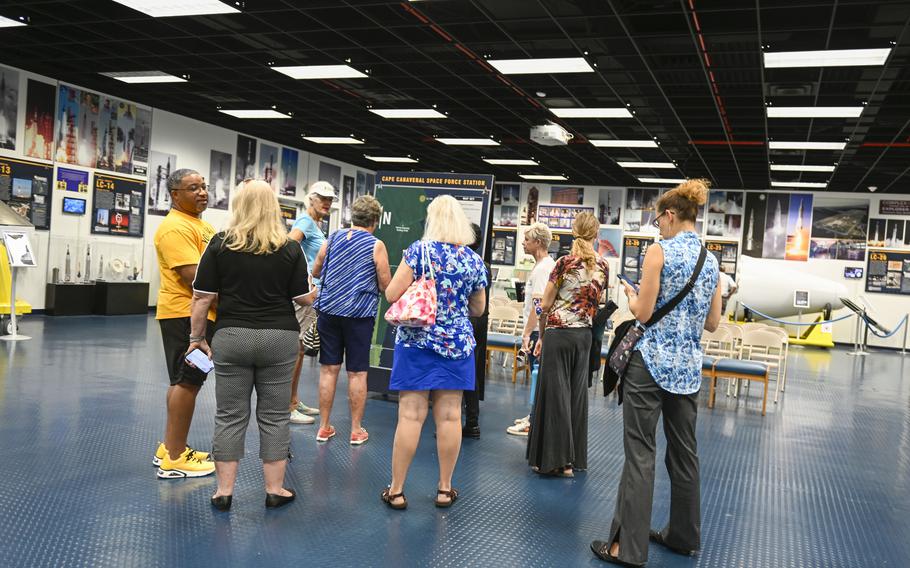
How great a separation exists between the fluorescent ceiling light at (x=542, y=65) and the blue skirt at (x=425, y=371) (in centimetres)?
644


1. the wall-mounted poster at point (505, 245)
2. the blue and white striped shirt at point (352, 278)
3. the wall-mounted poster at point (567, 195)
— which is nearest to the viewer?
the blue and white striped shirt at point (352, 278)

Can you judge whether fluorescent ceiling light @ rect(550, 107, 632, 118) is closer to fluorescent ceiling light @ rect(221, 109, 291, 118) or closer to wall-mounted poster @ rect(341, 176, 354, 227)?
fluorescent ceiling light @ rect(221, 109, 291, 118)

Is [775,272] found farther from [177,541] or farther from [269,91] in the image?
[177,541]

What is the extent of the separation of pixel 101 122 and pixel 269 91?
11.3 ft

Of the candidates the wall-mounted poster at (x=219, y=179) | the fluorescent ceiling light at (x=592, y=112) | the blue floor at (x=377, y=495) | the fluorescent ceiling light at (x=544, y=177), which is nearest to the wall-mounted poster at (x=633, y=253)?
the fluorescent ceiling light at (x=544, y=177)

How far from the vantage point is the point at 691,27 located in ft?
24.1

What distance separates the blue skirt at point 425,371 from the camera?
11.3 ft

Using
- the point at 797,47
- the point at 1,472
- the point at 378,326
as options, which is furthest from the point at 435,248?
the point at 797,47

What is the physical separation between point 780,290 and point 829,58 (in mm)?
→ 9246

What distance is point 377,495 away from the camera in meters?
3.76

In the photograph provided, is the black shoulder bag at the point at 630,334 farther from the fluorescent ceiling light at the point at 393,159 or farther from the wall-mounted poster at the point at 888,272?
the wall-mounted poster at the point at 888,272

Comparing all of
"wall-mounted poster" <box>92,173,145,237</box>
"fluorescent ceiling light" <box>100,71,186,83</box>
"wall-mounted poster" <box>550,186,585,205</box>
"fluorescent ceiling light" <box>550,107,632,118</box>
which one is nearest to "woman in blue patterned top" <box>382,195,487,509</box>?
"fluorescent ceiling light" <box>550,107,632,118</box>

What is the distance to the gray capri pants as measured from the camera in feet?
10.7

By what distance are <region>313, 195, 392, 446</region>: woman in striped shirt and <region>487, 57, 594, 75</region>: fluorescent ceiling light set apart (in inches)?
207
